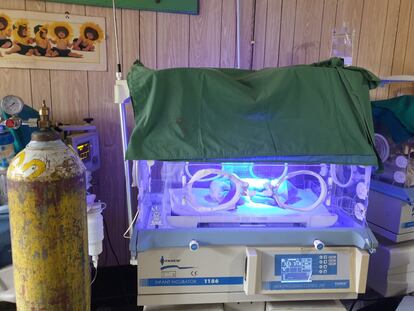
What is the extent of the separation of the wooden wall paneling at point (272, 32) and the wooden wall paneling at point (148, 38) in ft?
2.04

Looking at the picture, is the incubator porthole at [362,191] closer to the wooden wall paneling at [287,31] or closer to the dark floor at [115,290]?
the wooden wall paneling at [287,31]

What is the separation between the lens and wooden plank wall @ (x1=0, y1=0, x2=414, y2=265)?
5.37ft

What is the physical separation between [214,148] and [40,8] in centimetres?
119

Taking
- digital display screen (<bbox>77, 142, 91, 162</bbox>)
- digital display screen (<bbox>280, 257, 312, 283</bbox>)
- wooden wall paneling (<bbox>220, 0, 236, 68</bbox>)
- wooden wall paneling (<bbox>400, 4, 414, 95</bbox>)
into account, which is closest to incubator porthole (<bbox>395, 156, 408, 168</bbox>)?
digital display screen (<bbox>280, 257, 312, 283</bbox>)

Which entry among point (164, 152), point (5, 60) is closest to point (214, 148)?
point (164, 152)

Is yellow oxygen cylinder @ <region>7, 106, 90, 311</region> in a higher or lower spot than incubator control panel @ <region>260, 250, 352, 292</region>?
higher

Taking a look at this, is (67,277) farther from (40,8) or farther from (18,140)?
(40,8)

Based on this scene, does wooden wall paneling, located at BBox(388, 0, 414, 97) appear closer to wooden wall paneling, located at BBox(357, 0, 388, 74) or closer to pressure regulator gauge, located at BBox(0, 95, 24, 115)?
wooden wall paneling, located at BBox(357, 0, 388, 74)

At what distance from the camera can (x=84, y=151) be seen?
4.87ft

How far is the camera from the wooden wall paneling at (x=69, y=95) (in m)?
1.63

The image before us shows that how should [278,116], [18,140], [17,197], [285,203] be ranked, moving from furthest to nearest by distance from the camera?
[18,140]
[285,203]
[278,116]
[17,197]

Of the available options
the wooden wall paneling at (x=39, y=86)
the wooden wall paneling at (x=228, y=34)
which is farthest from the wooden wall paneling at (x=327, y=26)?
the wooden wall paneling at (x=39, y=86)

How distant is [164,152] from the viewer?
1.02 m

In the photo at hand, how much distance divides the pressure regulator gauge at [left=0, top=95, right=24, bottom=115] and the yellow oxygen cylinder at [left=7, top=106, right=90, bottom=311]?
9.8 inches
